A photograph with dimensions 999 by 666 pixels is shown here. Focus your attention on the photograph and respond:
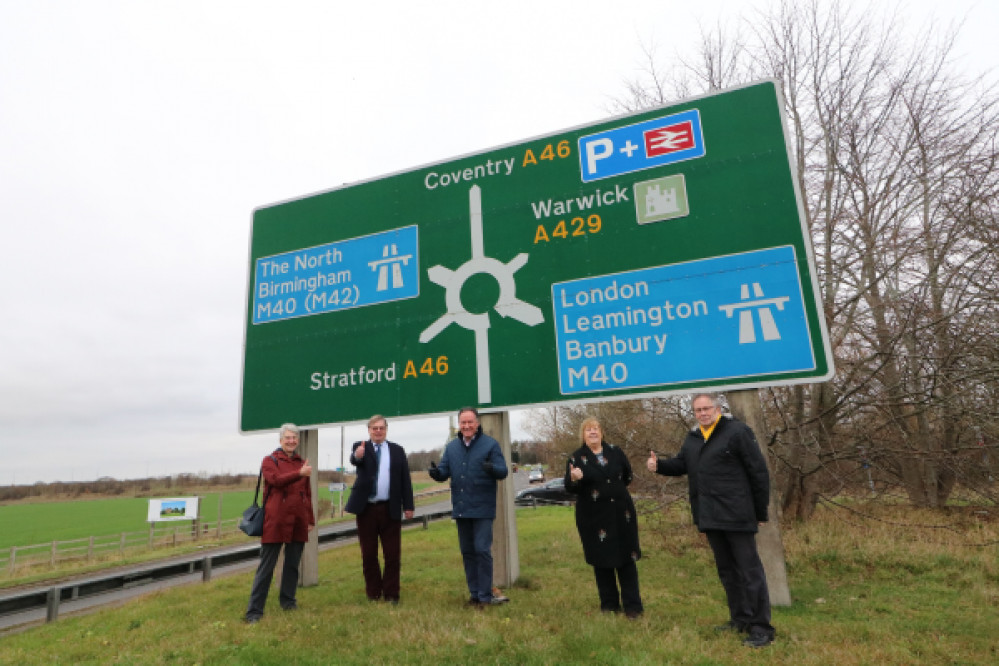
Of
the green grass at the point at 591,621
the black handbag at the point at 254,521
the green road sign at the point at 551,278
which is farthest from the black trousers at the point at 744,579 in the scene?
the black handbag at the point at 254,521

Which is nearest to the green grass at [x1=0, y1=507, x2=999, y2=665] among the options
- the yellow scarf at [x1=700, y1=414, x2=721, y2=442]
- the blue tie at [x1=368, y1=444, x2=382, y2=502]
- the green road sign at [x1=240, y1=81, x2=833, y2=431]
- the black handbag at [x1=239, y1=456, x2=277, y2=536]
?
the black handbag at [x1=239, y1=456, x2=277, y2=536]

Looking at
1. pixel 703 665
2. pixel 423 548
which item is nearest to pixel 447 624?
pixel 703 665

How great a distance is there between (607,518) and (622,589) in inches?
23.4

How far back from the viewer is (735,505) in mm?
4176

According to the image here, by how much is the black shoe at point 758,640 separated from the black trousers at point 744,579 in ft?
0.07

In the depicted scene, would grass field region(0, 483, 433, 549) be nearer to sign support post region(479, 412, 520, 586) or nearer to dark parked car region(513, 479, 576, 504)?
dark parked car region(513, 479, 576, 504)

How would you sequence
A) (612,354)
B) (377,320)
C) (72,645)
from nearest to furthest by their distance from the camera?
1. (72,645)
2. (612,354)
3. (377,320)

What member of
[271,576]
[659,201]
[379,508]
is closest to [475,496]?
[379,508]

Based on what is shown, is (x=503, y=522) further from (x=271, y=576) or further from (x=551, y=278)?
(x=551, y=278)

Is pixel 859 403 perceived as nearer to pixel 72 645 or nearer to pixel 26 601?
pixel 72 645

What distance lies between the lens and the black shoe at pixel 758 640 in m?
3.85

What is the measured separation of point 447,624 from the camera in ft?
14.5

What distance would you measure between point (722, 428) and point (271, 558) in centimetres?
432

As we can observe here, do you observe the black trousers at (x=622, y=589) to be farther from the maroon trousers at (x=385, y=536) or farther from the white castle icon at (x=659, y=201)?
the white castle icon at (x=659, y=201)
